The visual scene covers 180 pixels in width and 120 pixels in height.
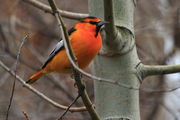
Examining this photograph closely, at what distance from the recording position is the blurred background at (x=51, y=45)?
630 centimetres

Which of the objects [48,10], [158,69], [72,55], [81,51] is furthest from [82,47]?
[72,55]

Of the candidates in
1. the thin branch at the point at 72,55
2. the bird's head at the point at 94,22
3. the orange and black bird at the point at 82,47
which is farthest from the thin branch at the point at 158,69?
the thin branch at the point at 72,55

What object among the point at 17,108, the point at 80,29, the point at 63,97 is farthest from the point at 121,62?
the point at 17,108

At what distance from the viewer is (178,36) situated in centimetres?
704

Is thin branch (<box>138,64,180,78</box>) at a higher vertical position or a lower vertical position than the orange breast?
lower

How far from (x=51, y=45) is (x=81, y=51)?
4911 millimetres

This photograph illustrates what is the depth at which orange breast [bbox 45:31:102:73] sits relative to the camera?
3365mm

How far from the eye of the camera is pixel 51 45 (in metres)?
8.25

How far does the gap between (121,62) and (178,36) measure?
406 cm

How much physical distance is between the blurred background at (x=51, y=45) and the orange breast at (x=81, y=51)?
2051mm

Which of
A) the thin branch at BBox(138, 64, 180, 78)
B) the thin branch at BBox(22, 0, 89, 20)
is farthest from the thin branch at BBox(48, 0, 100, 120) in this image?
the thin branch at BBox(22, 0, 89, 20)

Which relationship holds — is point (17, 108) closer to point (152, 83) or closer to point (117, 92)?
point (152, 83)

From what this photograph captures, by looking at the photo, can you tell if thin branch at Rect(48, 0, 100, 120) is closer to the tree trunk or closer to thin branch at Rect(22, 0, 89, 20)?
the tree trunk

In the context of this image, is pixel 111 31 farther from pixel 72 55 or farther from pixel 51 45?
pixel 51 45
